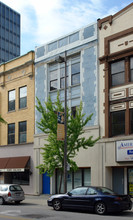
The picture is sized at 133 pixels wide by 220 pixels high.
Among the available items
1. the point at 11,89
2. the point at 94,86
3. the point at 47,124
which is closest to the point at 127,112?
the point at 94,86

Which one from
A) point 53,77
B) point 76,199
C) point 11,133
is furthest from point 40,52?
point 76,199

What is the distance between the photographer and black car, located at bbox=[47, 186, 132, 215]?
1689 centimetres

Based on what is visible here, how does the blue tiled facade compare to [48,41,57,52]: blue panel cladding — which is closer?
the blue tiled facade

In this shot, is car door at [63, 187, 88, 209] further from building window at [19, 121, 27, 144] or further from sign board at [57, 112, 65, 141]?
building window at [19, 121, 27, 144]

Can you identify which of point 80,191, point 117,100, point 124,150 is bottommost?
point 80,191

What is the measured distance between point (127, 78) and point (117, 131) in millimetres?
3690

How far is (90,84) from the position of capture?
2656 cm

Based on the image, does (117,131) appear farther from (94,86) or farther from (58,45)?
(58,45)

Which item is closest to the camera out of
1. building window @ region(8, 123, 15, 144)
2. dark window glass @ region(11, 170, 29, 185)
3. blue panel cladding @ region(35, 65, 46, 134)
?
blue panel cladding @ region(35, 65, 46, 134)

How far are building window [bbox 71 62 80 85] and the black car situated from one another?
11388mm

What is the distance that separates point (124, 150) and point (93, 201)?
6.54 metres

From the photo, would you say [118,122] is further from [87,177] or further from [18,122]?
[18,122]

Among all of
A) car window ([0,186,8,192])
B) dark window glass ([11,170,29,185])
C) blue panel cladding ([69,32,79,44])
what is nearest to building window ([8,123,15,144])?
dark window glass ([11,170,29,185])

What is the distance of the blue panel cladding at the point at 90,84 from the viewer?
2606cm
